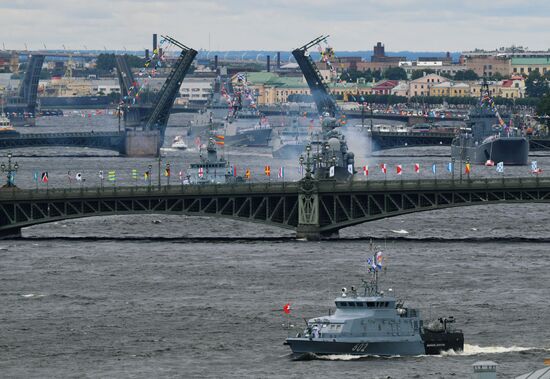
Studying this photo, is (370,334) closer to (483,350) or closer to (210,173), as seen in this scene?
(483,350)

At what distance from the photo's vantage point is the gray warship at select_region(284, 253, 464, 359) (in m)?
77.2

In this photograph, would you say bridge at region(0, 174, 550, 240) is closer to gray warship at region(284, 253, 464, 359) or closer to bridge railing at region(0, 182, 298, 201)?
bridge railing at region(0, 182, 298, 201)

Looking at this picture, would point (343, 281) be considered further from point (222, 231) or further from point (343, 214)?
point (222, 231)

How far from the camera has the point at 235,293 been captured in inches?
3839

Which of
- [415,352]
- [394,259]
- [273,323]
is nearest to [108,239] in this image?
[394,259]

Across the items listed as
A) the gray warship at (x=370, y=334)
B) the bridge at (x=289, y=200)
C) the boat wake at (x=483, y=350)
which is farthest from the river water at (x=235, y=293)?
the bridge at (x=289, y=200)

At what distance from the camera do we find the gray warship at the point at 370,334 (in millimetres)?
77188

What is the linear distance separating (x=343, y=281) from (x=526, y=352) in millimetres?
22078

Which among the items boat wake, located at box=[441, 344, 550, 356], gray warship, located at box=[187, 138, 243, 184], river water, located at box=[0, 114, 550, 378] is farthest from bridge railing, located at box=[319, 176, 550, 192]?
boat wake, located at box=[441, 344, 550, 356]

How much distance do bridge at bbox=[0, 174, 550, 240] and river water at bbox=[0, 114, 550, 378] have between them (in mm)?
1725

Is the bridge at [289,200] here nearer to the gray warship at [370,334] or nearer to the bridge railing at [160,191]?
the bridge railing at [160,191]

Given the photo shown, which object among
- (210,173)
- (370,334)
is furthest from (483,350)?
(210,173)

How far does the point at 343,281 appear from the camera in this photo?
99938 mm

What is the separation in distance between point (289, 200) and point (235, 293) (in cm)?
2182
